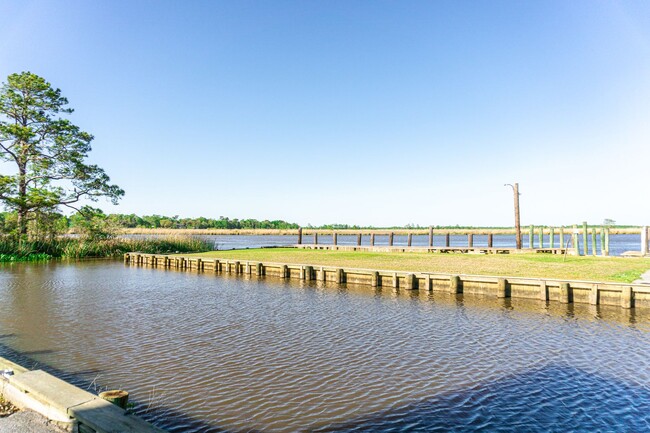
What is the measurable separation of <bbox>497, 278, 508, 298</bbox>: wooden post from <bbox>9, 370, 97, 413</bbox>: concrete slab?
15.7m

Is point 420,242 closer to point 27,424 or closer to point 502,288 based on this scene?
point 502,288

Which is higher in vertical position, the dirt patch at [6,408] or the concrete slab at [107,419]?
the concrete slab at [107,419]

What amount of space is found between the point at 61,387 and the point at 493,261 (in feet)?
80.9

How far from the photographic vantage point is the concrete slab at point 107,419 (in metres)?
4.18

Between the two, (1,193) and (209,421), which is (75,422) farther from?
(1,193)

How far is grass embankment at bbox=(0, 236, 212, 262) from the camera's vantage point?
33.7m

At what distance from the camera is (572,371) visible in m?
8.62

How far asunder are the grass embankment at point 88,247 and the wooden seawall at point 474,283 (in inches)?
675

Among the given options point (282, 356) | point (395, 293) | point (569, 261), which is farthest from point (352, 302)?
point (569, 261)

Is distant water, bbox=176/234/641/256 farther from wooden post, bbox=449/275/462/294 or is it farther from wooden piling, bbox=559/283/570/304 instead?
wooden piling, bbox=559/283/570/304

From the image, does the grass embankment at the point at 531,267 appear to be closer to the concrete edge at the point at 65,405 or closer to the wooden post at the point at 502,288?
the wooden post at the point at 502,288

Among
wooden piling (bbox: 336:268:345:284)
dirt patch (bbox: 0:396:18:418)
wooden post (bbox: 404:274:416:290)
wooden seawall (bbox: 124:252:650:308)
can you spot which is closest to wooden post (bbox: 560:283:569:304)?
wooden seawall (bbox: 124:252:650:308)

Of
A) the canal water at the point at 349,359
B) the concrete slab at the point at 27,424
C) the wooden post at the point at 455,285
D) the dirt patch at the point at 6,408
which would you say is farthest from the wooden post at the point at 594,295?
the dirt patch at the point at 6,408

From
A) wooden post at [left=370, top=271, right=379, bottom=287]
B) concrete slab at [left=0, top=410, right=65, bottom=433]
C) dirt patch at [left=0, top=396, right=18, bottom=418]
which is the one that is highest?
concrete slab at [left=0, top=410, right=65, bottom=433]
